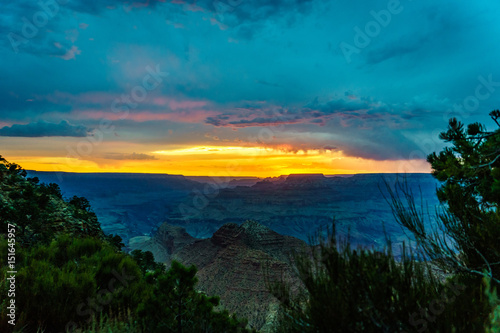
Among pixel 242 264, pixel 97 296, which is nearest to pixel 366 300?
pixel 97 296

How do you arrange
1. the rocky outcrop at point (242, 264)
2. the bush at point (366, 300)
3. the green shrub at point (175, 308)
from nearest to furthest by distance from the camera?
the bush at point (366, 300) → the green shrub at point (175, 308) → the rocky outcrop at point (242, 264)

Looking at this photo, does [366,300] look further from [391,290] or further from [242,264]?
[242,264]

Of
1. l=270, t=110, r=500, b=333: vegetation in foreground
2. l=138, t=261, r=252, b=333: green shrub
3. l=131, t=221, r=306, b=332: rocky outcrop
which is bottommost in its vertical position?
l=131, t=221, r=306, b=332: rocky outcrop

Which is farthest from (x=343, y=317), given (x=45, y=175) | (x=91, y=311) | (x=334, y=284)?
(x=45, y=175)

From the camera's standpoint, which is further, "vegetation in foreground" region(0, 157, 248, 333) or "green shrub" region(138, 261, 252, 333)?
"green shrub" region(138, 261, 252, 333)

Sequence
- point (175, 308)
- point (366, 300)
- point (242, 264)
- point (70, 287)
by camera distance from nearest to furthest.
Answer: point (366, 300) < point (70, 287) < point (175, 308) < point (242, 264)

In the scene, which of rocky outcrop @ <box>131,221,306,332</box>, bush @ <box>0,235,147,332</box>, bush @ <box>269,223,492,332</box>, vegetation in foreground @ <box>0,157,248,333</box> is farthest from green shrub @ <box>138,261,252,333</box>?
rocky outcrop @ <box>131,221,306,332</box>

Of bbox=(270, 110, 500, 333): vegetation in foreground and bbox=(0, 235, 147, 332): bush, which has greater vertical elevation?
bbox=(270, 110, 500, 333): vegetation in foreground

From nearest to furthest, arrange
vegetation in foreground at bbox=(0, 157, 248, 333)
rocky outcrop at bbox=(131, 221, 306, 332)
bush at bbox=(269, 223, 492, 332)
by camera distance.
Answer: bush at bbox=(269, 223, 492, 332) < vegetation in foreground at bbox=(0, 157, 248, 333) < rocky outcrop at bbox=(131, 221, 306, 332)

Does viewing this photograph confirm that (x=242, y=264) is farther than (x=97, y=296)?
Yes

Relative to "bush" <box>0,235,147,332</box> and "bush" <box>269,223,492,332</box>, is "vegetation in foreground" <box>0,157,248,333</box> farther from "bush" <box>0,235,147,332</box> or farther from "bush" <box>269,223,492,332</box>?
"bush" <box>269,223,492,332</box>

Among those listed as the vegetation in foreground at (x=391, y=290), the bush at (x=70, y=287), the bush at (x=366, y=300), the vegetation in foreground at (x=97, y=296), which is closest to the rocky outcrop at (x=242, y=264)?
the bush at (x=70, y=287)

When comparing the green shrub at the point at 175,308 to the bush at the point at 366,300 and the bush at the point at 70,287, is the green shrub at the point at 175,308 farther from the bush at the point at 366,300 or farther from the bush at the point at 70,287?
the bush at the point at 366,300

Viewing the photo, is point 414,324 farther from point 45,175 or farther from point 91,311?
point 45,175
